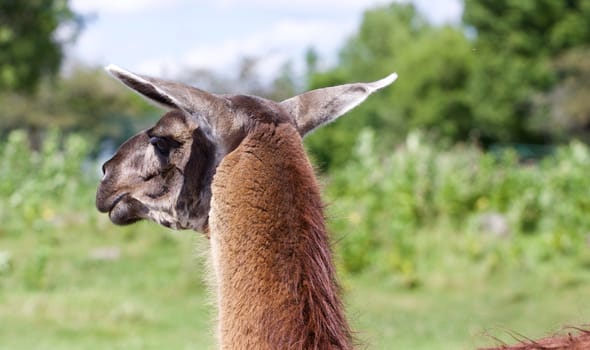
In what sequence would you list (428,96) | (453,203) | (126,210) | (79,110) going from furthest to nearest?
(428,96) → (79,110) → (453,203) → (126,210)

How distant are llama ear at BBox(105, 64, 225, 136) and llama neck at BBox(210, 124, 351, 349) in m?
0.17

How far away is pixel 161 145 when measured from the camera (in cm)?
387

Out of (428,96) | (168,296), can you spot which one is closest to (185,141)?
(168,296)

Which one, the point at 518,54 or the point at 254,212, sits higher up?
the point at 518,54

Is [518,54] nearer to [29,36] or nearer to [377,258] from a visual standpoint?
[29,36]

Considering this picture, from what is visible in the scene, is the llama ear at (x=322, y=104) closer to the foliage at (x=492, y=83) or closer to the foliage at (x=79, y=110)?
the foliage at (x=492, y=83)

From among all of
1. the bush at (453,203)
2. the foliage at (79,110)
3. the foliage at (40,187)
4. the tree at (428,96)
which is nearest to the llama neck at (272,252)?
the bush at (453,203)

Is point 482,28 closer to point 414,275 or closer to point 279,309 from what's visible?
point 414,275

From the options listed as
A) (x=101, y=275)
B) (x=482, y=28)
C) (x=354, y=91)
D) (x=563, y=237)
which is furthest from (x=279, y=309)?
(x=482, y=28)

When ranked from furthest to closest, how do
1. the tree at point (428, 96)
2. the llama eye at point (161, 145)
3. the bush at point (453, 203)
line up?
1. the tree at point (428, 96)
2. the bush at point (453, 203)
3. the llama eye at point (161, 145)

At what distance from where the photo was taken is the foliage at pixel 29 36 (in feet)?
89.1

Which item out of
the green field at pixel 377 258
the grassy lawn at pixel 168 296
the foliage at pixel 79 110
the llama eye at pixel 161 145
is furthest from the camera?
the foliage at pixel 79 110

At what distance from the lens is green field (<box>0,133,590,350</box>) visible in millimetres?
10812

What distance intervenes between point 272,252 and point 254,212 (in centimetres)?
17
